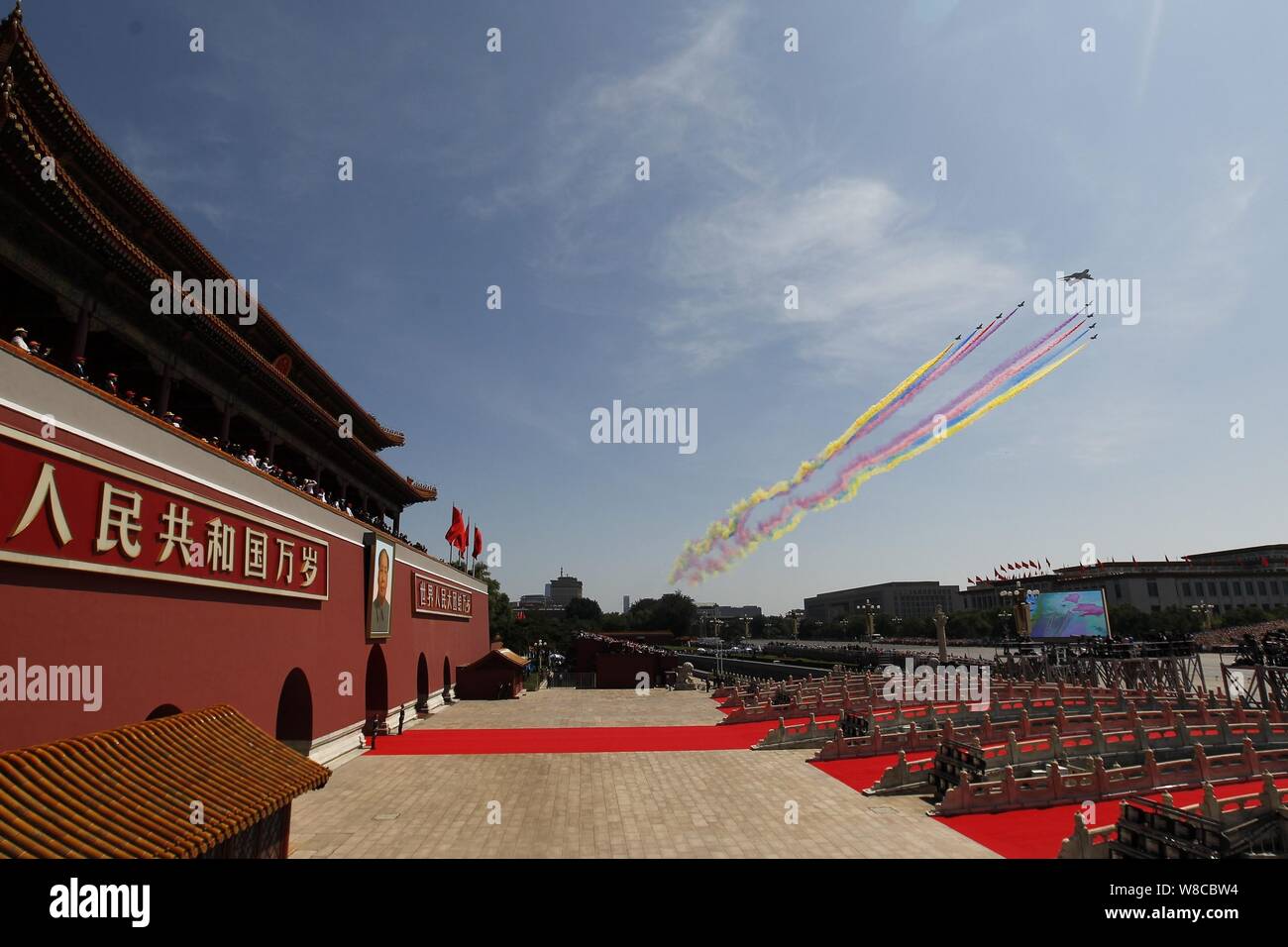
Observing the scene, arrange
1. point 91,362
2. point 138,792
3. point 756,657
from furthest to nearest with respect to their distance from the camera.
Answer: point 756,657 < point 91,362 < point 138,792

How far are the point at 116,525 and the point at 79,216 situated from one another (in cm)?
429

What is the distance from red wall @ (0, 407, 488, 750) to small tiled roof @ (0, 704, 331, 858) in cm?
110

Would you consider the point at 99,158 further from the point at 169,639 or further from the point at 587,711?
the point at 587,711

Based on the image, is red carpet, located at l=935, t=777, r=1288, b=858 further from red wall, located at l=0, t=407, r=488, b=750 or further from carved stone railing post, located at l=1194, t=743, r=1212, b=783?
red wall, located at l=0, t=407, r=488, b=750

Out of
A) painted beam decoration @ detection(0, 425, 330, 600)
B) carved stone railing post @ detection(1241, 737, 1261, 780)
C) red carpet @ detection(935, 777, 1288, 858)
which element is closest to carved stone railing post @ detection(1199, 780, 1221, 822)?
red carpet @ detection(935, 777, 1288, 858)

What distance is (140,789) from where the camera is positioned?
6.33 metres

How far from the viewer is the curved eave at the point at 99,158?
860 centimetres

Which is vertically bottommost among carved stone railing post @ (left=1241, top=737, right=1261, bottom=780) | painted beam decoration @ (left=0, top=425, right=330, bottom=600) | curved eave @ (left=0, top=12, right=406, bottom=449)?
carved stone railing post @ (left=1241, top=737, right=1261, bottom=780)

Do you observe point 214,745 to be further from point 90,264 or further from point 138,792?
point 90,264

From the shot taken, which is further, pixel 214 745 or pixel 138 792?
pixel 214 745

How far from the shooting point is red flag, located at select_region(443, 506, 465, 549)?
31.8 meters
